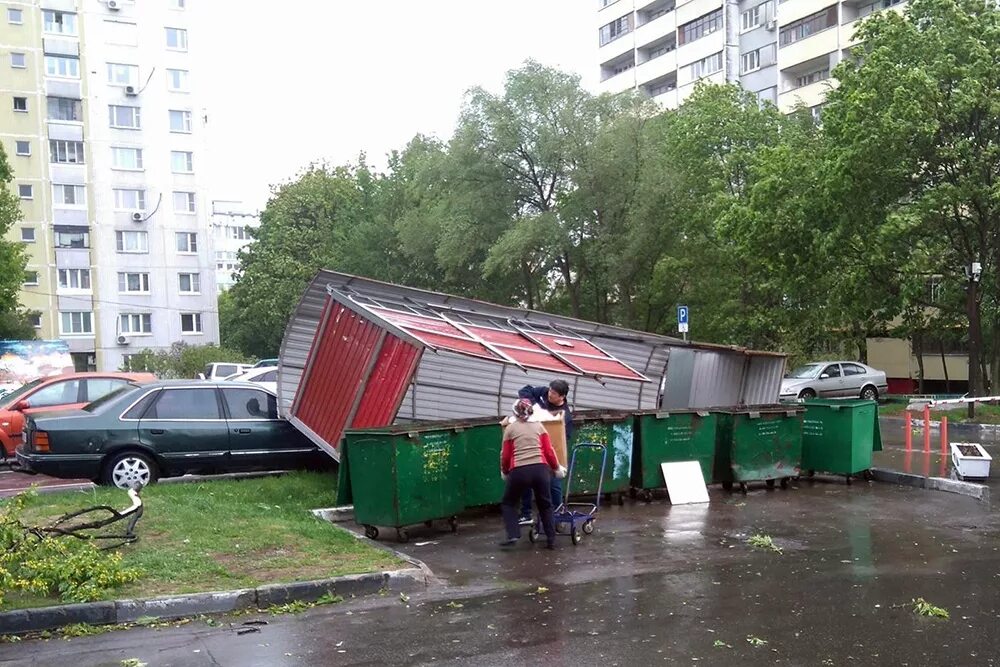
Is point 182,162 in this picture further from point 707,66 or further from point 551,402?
point 551,402

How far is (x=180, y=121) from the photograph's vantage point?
5703cm

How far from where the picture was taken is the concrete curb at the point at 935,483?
40.7 ft

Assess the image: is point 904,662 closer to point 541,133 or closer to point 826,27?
point 541,133

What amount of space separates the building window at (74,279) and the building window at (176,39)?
13.9 meters

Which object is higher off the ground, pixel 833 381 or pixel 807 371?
pixel 807 371

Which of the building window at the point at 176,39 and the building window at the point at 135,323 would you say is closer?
the building window at the point at 135,323

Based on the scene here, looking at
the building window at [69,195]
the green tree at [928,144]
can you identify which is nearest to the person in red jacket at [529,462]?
the green tree at [928,144]

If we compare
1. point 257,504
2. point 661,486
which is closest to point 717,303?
point 661,486

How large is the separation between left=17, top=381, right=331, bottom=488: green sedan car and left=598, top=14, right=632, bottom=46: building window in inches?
2275

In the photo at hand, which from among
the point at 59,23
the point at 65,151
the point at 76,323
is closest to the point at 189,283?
the point at 76,323

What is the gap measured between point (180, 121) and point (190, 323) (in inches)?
462

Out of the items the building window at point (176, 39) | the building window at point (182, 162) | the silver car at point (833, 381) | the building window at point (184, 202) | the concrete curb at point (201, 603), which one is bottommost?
the silver car at point (833, 381)

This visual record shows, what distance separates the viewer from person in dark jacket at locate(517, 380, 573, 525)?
9984 mm

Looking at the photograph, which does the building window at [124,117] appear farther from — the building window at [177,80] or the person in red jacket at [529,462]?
the person in red jacket at [529,462]
